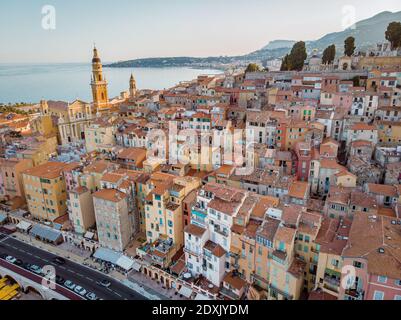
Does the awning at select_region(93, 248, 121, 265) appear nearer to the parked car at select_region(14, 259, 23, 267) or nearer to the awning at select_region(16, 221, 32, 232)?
the parked car at select_region(14, 259, 23, 267)

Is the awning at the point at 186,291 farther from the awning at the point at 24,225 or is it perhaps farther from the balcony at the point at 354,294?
the awning at the point at 24,225

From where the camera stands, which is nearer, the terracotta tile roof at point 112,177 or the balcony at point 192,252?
the balcony at point 192,252

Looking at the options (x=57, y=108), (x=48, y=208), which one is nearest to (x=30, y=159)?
(x=48, y=208)

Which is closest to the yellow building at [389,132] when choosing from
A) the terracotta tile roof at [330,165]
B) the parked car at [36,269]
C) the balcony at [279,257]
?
the terracotta tile roof at [330,165]

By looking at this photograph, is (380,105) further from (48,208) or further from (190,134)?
(48,208)

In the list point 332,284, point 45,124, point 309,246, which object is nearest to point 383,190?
point 309,246
